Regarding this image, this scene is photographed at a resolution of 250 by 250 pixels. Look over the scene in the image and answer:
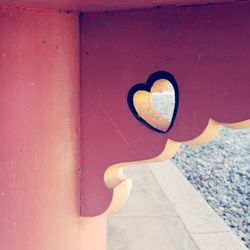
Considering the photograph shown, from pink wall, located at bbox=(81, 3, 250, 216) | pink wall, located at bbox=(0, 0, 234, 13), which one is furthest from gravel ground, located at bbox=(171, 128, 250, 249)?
pink wall, located at bbox=(0, 0, 234, 13)

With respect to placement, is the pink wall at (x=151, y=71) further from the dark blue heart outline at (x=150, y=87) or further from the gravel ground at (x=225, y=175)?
the gravel ground at (x=225, y=175)

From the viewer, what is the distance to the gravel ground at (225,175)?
4.51 metres

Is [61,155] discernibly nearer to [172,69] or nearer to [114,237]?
[172,69]

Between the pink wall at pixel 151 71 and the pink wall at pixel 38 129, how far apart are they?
0.15ft

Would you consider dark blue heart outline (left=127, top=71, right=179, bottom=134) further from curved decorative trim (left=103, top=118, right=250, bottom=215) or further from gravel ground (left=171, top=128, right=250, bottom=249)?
gravel ground (left=171, top=128, right=250, bottom=249)

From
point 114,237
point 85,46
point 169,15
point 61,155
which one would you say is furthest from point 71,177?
point 114,237

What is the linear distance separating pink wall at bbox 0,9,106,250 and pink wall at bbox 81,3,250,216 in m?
0.05

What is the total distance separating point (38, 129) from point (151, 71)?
0.31 m

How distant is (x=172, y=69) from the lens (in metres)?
1.01

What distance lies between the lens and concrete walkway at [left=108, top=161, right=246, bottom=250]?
10.5 ft

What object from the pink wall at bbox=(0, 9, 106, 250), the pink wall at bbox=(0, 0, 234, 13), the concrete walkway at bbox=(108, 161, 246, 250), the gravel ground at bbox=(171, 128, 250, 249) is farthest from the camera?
the gravel ground at bbox=(171, 128, 250, 249)

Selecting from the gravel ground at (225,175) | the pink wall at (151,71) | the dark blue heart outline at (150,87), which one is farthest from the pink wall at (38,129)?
the gravel ground at (225,175)

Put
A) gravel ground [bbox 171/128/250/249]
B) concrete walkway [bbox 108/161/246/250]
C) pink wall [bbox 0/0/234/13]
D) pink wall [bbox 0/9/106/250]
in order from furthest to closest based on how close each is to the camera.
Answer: gravel ground [bbox 171/128/250/249] < concrete walkway [bbox 108/161/246/250] < pink wall [bbox 0/9/106/250] < pink wall [bbox 0/0/234/13]

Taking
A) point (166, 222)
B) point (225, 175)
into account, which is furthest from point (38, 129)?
point (225, 175)
